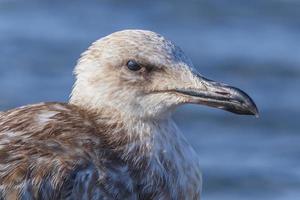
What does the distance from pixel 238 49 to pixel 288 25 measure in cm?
74

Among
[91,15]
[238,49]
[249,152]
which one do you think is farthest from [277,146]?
[91,15]

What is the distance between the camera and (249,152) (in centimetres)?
1324

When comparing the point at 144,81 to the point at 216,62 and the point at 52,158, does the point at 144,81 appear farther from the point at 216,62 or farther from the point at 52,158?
the point at 216,62

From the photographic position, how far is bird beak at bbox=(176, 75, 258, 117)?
8891 millimetres

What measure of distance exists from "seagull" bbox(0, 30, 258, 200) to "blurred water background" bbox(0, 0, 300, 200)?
12.1 feet

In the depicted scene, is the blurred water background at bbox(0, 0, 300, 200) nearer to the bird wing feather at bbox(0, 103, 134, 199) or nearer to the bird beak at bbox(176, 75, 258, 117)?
the bird beak at bbox(176, 75, 258, 117)

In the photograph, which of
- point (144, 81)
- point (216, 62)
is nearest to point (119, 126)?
point (144, 81)

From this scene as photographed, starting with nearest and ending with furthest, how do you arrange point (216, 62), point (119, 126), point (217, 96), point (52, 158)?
point (52, 158) < point (217, 96) < point (119, 126) < point (216, 62)

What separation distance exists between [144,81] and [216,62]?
5.03 metres

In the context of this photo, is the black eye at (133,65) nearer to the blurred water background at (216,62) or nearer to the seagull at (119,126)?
the seagull at (119,126)

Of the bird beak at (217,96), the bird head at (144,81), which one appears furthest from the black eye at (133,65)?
the bird beak at (217,96)

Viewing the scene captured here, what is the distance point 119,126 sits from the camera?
910cm

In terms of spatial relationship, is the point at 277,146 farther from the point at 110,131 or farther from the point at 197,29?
the point at 110,131

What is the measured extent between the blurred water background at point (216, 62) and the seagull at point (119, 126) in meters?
3.68
